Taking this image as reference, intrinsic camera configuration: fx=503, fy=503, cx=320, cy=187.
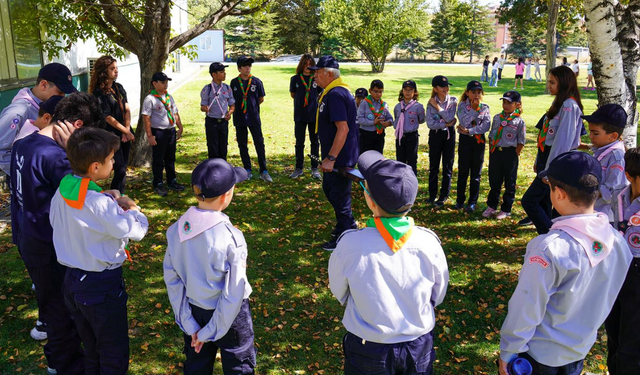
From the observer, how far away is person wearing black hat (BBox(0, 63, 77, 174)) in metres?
4.43

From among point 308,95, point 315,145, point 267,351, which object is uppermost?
point 308,95

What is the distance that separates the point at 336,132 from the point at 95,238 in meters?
3.35

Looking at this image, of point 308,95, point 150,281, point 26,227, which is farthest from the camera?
point 308,95

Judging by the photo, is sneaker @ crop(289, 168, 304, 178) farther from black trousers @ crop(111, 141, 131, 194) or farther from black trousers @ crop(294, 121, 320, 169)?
black trousers @ crop(111, 141, 131, 194)

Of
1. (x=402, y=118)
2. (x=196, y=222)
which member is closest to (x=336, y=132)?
(x=402, y=118)

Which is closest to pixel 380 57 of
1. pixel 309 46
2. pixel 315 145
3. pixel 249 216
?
pixel 309 46

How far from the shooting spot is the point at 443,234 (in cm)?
701

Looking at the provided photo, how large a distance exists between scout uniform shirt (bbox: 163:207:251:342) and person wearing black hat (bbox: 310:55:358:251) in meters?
2.99

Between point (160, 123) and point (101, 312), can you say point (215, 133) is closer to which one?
point (160, 123)

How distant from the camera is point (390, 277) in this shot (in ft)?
8.41

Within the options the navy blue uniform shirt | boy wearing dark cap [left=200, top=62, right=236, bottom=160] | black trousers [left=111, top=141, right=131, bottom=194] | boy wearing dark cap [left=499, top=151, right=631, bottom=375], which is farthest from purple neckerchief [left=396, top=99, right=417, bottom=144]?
boy wearing dark cap [left=499, top=151, right=631, bottom=375]

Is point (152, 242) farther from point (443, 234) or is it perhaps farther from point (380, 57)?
point (380, 57)

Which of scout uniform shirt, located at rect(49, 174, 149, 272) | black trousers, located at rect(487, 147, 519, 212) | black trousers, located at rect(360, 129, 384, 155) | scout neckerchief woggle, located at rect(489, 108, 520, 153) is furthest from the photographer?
black trousers, located at rect(360, 129, 384, 155)

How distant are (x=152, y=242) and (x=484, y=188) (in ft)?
19.2
